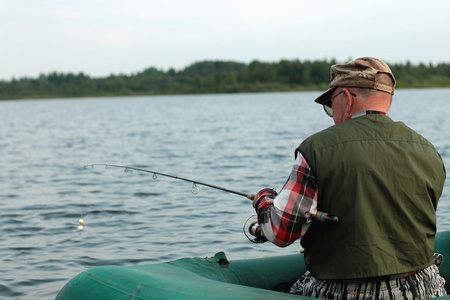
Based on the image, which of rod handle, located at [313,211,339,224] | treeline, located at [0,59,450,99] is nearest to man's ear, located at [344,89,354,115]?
rod handle, located at [313,211,339,224]

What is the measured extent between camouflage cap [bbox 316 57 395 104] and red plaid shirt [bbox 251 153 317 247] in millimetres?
376

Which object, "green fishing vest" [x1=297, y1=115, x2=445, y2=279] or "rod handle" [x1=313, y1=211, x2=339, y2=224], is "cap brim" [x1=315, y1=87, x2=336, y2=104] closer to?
"green fishing vest" [x1=297, y1=115, x2=445, y2=279]

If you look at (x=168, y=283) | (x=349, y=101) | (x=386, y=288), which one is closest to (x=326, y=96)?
(x=349, y=101)

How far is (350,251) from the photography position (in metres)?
2.28

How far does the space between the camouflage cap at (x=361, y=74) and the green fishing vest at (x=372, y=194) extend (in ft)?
0.44

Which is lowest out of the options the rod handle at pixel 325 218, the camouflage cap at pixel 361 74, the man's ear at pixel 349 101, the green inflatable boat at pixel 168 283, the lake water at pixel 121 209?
the lake water at pixel 121 209

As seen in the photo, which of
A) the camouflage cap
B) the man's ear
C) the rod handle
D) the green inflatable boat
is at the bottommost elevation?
the green inflatable boat

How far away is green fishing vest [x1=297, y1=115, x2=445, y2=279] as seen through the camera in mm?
2217

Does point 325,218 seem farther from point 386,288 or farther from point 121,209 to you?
point 121,209

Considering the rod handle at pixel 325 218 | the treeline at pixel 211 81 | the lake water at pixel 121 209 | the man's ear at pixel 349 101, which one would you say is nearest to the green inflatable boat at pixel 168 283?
the rod handle at pixel 325 218

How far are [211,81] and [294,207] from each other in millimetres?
118123

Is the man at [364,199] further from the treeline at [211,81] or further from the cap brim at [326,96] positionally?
the treeline at [211,81]

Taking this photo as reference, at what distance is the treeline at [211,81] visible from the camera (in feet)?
370

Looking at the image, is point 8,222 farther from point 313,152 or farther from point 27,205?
point 313,152
